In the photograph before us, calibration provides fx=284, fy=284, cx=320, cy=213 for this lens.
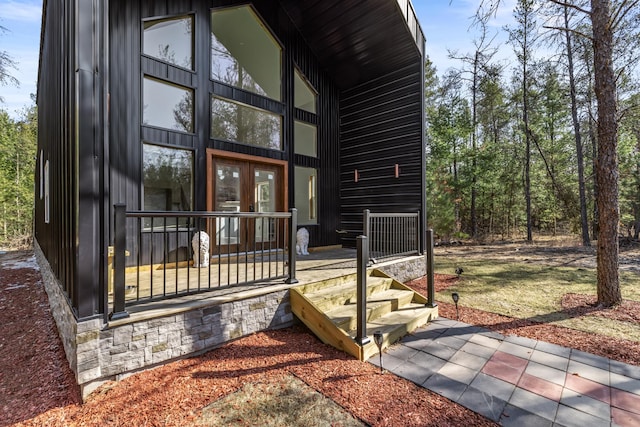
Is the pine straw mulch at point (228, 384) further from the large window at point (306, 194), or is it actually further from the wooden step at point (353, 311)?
the large window at point (306, 194)

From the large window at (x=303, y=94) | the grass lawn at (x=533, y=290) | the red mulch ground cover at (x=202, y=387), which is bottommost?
the red mulch ground cover at (x=202, y=387)

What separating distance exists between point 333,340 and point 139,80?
4645 millimetres

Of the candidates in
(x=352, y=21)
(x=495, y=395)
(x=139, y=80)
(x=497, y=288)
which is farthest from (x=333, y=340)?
(x=352, y=21)

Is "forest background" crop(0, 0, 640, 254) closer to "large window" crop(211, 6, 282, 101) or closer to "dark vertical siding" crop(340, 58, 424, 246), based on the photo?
"dark vertical siding" crop(340, 58, 424, 246)

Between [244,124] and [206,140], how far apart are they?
36.3 inches

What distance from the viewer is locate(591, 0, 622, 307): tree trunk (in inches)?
148

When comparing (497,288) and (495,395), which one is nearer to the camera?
(495,395)

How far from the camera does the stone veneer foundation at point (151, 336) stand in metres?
2.11

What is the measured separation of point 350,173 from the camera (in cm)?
719

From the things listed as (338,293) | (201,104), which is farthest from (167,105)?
(338,293)

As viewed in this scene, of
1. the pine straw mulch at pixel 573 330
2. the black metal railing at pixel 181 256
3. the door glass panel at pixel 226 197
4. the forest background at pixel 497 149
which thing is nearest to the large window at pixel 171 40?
the door glass panel at pixel 226 197

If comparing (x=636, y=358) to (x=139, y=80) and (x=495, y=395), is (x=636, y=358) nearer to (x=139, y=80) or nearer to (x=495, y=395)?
(x=495, y=395)

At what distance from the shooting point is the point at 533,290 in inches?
188

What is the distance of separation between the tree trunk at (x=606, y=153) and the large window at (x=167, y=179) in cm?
610
